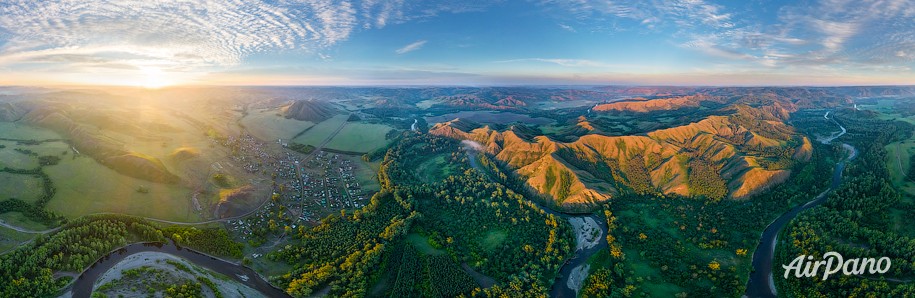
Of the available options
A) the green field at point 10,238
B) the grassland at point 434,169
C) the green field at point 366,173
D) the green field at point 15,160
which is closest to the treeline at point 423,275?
the green field at point 366,173

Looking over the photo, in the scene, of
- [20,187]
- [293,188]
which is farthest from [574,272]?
[20,187]

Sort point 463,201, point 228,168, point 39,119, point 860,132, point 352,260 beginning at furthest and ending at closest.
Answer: point 860,132, point 39,119, point 228,168, point 463,201, point 352,260

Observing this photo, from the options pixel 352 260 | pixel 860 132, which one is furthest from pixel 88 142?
pixel 860 132

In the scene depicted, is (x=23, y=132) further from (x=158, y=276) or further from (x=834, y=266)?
(x=834, y=266)

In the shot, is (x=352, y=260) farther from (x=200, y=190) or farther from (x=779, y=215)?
(x=779, y=215)

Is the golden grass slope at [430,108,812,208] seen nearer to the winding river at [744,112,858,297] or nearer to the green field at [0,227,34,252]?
the winding river at [744,112,858,297]
